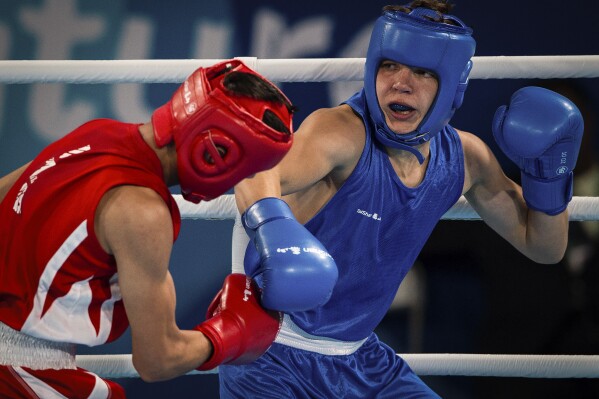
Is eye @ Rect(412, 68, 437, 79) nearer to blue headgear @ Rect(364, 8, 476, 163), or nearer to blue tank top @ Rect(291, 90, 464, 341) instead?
blue headgear @ Rect(364, 8, 476, 163)

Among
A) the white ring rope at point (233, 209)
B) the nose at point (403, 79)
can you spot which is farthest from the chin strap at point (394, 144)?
the white ring rope at point (233, 209)

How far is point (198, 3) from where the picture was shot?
10.6ft

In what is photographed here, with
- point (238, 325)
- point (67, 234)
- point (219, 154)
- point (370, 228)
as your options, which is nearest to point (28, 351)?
point (67, 234)

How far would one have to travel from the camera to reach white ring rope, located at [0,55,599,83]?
8.07ft

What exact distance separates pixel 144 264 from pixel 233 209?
0.97 m

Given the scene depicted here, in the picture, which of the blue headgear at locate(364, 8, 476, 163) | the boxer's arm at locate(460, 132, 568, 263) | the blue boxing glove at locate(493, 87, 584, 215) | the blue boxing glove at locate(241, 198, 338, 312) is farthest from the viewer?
the boxer's arm at locate(460, 132, 568, 263)

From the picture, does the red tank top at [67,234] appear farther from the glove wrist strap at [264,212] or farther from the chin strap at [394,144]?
the chin strap at [394,144]

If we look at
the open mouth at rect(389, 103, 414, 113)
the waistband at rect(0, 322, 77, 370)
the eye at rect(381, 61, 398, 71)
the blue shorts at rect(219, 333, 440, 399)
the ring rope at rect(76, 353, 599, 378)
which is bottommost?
the ring rope at rect(76, 353, 599, 378)

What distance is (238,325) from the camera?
176 cm

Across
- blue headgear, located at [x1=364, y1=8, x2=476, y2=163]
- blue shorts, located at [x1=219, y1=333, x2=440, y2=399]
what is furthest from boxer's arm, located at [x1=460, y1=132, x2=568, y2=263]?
blue shorts, located at [x1=219, y1=333, x2=440, y2=399]

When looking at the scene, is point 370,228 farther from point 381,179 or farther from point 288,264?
→ point 288,264

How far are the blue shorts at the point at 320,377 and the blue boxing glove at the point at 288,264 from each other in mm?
381

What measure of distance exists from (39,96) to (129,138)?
5.77 ft

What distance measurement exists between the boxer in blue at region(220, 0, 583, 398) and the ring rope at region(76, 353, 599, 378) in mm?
299
